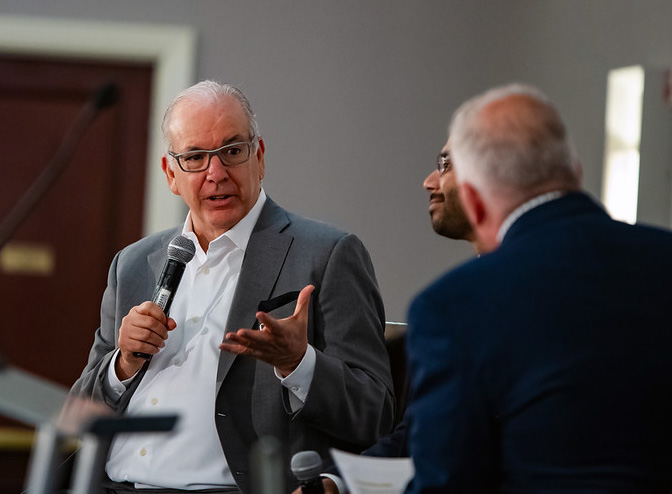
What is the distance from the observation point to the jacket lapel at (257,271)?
7.11 feet

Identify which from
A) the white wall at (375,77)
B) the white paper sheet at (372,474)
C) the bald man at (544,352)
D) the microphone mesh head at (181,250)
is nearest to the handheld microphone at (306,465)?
the white paper sheet at (372,474)

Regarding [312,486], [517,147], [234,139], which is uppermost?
[517,147]

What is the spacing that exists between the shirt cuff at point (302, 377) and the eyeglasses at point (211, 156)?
0.54 m

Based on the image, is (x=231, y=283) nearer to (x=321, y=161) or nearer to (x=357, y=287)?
(x=357, y=287)

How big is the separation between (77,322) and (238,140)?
208 cm

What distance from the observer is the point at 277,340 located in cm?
190

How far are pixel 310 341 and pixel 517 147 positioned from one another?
0.98 m

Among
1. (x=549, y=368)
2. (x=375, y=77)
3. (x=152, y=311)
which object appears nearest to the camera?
(x=549, y=368)

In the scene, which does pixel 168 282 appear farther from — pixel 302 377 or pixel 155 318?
pixel 302 377

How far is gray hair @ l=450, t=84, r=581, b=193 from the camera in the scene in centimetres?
133

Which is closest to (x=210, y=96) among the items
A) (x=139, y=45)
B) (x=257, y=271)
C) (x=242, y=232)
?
(x=242, y=232)

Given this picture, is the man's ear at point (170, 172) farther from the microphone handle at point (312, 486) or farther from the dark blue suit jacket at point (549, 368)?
the dark blue suit jacket at point (549, 368)

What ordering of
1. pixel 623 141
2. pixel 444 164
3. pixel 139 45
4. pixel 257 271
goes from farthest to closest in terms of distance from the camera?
1. pixel 139 45
2. pixel 623 141
3. pixel 257 271
4. pixel 444 164

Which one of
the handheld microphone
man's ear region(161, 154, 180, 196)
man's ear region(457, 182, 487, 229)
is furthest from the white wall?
man's ear region(457, 182, 487, 229)
